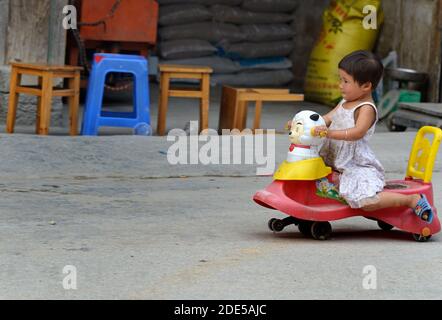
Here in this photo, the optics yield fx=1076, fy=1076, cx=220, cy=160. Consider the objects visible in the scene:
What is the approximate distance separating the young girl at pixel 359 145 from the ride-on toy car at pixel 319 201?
6 cm

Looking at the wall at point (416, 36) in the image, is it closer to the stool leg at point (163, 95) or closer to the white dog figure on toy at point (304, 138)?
the stool leg at point (163, 95)

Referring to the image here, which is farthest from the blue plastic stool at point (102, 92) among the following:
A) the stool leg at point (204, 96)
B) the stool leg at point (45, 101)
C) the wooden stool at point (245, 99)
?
the wooden stool at point (245, 99)

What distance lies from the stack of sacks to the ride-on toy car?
7.08 m

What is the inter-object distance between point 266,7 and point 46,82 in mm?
5203

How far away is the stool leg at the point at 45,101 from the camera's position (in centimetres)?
792

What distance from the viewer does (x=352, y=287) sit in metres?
4.24

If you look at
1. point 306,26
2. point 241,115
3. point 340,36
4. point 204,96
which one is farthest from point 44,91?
point 306,26

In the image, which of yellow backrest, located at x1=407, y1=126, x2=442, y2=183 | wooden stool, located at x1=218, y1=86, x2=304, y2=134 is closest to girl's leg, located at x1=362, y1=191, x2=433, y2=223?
yellow backrest, located at x1=407, y1=126, x2=442, y2=183

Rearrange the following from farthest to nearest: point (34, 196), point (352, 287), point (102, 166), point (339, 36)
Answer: point (339, 36) < point (102, 166) < point (34, 196) < point (352, 287)

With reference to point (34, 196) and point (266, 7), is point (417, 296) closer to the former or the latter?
point (34, 196)

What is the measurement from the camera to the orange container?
1002 centimetres

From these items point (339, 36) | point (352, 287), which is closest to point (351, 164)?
point (352, 287)

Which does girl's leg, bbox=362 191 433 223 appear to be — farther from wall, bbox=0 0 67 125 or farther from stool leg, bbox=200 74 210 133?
wall, bbox=0 0 67 125

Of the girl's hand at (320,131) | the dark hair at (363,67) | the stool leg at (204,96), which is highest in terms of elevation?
the dark hair at (363,67)
